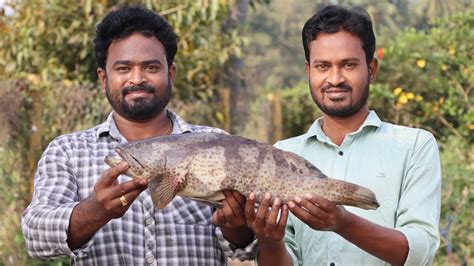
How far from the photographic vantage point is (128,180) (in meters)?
3.70

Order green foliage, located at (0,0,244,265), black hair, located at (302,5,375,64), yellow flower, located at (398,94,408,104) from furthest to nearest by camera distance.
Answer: yellow flower, located at (398,94,408,104) → green foliage, located at (0,0,244,265) → black hair, located at (302,5,375,64)

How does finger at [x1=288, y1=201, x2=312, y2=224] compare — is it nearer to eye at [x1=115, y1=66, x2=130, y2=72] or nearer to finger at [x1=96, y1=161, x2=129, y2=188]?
finger at [x1=96, y1=161, x2=129, y2=188]

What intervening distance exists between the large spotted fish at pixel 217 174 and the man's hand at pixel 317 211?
47mm

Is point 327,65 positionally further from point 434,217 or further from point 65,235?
point 65,235

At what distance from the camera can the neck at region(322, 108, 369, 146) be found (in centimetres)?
382

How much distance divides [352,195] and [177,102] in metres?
5.88

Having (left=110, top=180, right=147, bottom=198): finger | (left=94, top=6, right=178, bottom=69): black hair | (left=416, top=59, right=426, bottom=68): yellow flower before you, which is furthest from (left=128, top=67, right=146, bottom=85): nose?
(left=416, top=59, right=426, bottom=68): yellow flower

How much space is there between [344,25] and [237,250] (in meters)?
1.01

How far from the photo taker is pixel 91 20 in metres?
8.90

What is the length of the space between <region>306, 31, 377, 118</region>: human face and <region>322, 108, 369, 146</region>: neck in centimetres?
3

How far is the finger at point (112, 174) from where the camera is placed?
3.31m

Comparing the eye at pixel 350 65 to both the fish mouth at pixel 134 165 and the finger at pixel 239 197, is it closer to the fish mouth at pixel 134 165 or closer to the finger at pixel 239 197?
the finger at pixel 239 197

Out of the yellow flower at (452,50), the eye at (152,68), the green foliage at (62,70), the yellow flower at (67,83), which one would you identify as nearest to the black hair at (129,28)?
the eye at (152,68)

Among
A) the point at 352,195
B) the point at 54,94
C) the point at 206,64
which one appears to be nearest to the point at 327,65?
the point at 352,195
